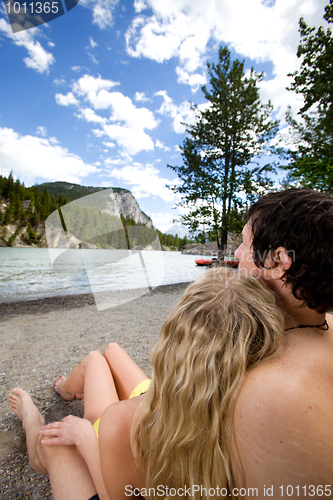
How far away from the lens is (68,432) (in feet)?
4.21

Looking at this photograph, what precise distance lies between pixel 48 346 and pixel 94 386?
2.42 metres

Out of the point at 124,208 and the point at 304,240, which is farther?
the point at 124,208

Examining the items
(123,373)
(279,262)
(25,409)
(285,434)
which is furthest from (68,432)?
(279,262)

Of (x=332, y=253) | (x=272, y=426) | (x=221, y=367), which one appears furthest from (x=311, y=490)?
(x=332, y=253)

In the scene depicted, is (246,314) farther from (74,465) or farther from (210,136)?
(210,136)

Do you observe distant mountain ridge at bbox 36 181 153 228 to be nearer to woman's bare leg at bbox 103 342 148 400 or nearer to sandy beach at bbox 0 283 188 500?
sandy beach at bbox 0 283 188 500

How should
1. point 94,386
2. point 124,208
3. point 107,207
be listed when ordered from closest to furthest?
point 94,386, point 107,207, point 124,208

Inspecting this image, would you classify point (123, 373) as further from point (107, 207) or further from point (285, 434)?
point (107, 207)

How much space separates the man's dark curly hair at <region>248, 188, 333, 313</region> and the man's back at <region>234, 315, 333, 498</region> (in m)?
0.32

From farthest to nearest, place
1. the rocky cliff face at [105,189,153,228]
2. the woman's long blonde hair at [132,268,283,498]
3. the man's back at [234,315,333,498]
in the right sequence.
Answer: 1. the rocky cliff face at [105,189,153,228]
2. the woman's long blonde hair at [132,268,283,498]
3. the man's back at [234,315,333,498]

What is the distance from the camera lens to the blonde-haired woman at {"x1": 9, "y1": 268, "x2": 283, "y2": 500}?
0.74 meters

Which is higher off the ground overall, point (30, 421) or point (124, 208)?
point (124, 208)

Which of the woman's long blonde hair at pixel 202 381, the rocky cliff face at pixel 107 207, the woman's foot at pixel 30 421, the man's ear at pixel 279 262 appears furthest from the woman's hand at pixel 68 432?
the rocky cliff face at pixel 107 207

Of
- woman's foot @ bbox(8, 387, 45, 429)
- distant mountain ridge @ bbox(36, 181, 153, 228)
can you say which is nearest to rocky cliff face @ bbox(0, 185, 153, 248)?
distant mountain ridge @ bbox(36, 181, 153, 228)
